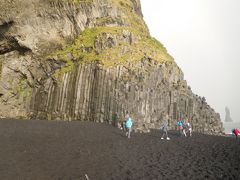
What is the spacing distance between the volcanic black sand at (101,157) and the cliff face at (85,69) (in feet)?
40.0

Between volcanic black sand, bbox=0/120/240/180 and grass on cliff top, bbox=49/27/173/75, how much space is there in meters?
17.9

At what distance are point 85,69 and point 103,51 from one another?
489 centimetres

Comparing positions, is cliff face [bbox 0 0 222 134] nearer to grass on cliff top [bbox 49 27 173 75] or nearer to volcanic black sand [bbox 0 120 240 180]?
grass on cliff top [bbox 49 27 173 75]

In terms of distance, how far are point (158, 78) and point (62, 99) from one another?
17.1 meters

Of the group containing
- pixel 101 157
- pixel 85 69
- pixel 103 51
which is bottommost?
pixel 101 157

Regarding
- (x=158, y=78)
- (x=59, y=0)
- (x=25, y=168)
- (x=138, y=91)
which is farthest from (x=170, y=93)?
(x=25, y=168)

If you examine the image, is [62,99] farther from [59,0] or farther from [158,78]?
[59,0]

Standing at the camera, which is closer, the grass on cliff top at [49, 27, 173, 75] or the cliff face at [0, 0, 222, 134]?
the cliff face at [0, 0, 222, 134]

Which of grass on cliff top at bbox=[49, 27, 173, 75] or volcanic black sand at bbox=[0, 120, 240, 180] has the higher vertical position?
grass on cliff top at bbox=[49, 27, 173, 75]

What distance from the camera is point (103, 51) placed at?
47875mm

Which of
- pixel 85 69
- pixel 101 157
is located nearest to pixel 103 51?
pixel 85 69

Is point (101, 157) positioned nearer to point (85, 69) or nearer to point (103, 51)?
point (85, 69)

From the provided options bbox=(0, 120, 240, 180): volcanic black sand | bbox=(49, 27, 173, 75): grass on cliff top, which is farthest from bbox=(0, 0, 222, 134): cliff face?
bbox=(0, 120, 240, 180): volcanic black sand

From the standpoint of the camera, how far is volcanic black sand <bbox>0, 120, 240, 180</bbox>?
57.9 ft
